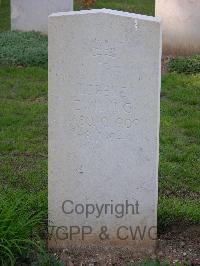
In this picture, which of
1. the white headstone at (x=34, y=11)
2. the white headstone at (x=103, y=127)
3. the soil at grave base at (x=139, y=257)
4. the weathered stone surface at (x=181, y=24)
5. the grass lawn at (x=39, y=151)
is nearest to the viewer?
the white headstone at (x=103, y=127)

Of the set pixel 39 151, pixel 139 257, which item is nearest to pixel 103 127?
pixel 139 257

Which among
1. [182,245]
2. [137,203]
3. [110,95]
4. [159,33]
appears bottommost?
[182,245]

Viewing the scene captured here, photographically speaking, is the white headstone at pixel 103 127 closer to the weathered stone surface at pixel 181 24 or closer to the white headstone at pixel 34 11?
the weathered stone surface at pixel 181 24

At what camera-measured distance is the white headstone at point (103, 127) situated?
12.4ft

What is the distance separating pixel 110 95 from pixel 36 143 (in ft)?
7.90

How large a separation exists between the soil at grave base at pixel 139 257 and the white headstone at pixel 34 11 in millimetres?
7471

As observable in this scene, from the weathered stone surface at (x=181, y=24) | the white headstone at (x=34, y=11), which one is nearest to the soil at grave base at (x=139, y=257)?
the weathered stone surface at (x=181, y=24)

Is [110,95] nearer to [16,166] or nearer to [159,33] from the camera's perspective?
[159,33]

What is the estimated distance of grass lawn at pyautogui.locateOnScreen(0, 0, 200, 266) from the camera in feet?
13.8

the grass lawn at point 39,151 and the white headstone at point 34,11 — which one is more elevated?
the white headstone at point 34,11

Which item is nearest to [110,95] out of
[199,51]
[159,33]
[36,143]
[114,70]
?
[114,70]

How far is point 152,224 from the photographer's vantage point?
4.07 meters

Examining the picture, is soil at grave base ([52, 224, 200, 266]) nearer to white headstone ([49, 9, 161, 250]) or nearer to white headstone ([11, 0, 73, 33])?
white headstone ([49, 9, 161, 250])

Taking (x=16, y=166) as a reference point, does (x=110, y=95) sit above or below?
above
